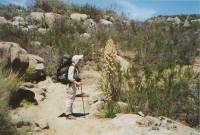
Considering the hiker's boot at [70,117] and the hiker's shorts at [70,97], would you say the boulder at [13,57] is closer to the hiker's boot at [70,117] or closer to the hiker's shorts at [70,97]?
→ the hiker's shorts at [70,97]

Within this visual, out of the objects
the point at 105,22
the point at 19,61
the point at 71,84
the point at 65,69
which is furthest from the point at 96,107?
the point at 105,22

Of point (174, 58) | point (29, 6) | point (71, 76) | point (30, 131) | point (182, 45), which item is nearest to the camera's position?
point (30, 131)

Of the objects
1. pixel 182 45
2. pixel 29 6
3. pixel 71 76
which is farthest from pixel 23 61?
pixel 29 6

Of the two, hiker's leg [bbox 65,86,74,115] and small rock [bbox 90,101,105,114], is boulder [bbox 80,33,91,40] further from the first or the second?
hiker's leg [bbox 65,86,74,115]

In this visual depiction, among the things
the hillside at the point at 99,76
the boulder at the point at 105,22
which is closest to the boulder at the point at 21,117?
the hillside at the point at 99,76

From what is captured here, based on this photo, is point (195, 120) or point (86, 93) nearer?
point (195, 120)

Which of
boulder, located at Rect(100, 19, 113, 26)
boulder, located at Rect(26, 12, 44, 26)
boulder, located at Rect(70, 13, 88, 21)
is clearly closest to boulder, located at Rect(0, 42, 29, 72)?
boulder, located at Rect(26, 12, 44, 26)

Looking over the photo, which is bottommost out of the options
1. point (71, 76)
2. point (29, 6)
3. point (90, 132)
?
point (90, 132)

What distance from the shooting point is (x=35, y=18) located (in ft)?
66.8

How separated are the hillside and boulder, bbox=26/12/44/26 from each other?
0.13 feet

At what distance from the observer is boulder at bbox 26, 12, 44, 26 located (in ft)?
65.9

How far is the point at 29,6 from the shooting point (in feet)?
76.2

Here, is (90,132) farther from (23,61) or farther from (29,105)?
(23,61)

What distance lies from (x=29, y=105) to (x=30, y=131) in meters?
2.14
